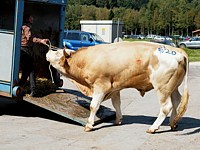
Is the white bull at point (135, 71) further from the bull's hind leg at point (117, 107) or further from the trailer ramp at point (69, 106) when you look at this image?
the trailer ramp at point (69, 106)

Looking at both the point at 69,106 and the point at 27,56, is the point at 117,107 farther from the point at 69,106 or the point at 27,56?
the point at 27,56

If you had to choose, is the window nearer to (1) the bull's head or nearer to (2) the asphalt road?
(2) the asphalt road

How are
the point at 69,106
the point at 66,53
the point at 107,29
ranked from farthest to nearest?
the point at 107,29, the point at 69,106, the point at 66,53

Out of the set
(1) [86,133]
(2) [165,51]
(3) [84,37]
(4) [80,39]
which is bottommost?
(1) [86,133]

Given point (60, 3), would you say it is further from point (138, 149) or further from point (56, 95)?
point (138, 149)

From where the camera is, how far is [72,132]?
349 inches

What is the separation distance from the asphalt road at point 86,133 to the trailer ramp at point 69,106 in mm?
184

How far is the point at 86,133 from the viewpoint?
884cm

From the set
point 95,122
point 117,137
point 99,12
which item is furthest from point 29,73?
point 99,12

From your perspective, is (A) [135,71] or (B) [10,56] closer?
(A) [135,71]

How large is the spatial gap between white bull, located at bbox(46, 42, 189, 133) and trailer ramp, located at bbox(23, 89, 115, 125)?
0.55m

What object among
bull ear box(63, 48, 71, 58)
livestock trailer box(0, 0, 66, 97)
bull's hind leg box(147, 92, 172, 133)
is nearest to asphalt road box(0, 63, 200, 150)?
bull's hind leg box(147, 92, 172, 133)

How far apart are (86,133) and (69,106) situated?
1272 mm

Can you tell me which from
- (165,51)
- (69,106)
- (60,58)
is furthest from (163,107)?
(60,58)
